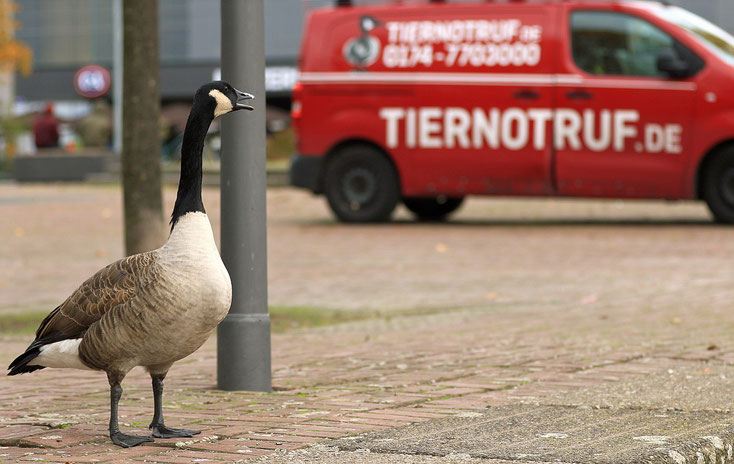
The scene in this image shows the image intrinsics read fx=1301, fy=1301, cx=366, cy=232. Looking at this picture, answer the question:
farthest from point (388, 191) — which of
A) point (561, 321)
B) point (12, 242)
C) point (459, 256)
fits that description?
point (561, 321)

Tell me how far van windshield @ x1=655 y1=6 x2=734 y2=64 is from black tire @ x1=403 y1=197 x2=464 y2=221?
142 inches

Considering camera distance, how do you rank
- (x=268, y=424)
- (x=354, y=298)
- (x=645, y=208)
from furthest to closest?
(x=645, y=208) < (x=354, y=298) < (x=268, y=424)

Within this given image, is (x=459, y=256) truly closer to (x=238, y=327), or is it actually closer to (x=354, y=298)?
(x=354, y=298)

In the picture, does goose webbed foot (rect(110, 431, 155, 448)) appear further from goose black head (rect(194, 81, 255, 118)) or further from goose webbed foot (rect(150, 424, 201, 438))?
goose black head (rect(194, 81, 255, 118))

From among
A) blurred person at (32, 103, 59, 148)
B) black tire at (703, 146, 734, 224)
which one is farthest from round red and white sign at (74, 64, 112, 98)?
black tire at (703, 146, 734, 224)

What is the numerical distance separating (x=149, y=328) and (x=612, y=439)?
154cm

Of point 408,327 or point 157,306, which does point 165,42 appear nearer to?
point 408,327

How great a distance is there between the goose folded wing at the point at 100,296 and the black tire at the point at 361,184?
1078 centimetres

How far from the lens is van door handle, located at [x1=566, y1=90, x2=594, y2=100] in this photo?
564 inches

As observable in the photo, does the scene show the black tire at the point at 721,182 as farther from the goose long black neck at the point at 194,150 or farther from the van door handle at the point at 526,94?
Result: the goose long black neck at the point at 194,150

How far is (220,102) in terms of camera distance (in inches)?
177

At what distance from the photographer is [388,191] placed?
1522 cm

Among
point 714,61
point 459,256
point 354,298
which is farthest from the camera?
point 714,61

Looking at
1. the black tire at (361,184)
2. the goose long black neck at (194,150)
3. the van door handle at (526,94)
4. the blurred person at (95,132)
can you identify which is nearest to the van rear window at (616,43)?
the van door handle at (526,94)
